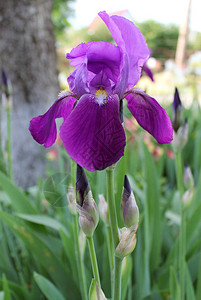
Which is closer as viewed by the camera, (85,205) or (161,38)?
(85,205)

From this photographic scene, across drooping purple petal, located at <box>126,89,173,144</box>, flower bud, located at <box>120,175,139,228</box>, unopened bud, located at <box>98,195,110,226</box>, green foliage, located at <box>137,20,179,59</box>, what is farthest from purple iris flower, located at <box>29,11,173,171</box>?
green foliage, located at <box>137,20,179,59</box>

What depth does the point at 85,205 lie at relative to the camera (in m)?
0.55

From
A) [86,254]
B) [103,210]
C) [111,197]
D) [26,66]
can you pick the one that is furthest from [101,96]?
[26,66]

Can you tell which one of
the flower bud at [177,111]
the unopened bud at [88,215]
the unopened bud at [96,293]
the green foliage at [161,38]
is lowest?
the unopened bud at [96,293]

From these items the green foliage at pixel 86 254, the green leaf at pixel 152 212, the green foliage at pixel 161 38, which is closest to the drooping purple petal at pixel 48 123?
the green foliage at pixel 86 254

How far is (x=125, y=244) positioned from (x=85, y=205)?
98 mm

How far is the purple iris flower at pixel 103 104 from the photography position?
44 cm

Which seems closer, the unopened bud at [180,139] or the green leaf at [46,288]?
the green leaf at [46,288]

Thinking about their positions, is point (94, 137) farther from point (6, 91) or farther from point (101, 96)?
point (6, 91)

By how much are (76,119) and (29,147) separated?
2.18 meters

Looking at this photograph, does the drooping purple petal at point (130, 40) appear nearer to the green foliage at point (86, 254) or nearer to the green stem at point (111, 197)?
the green stem at point (111, 197)

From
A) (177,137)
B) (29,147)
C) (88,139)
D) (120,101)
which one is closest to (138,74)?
(120,101)

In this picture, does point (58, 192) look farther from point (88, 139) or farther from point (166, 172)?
point (166, 172)

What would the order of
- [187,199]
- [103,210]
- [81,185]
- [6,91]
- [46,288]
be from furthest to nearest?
[6,91]
[187,199]
[46,288]
[103,210]
[81,185]
